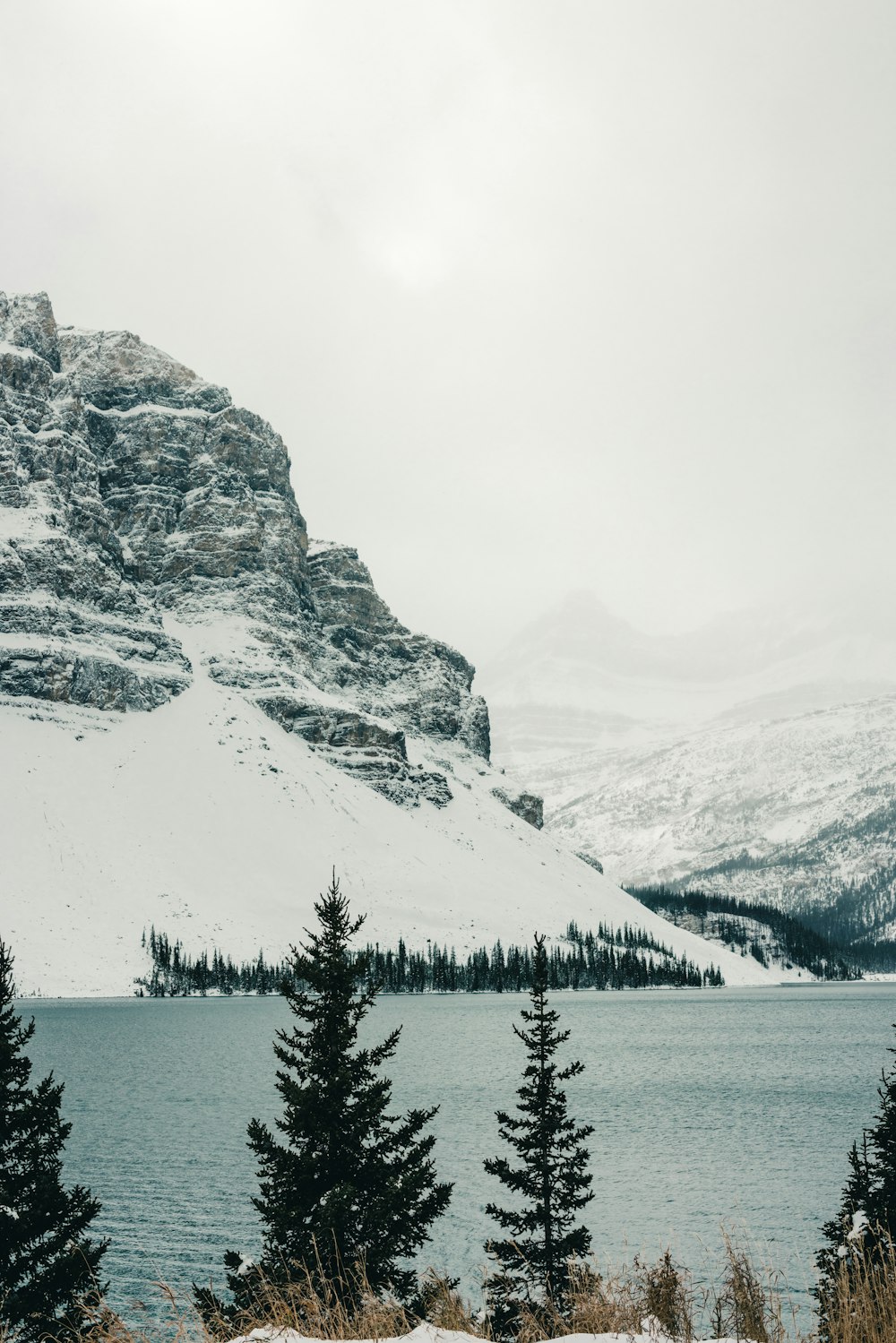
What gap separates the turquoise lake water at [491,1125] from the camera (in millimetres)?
39344

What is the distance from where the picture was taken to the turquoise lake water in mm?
39344

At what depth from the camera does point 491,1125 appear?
2406 inches

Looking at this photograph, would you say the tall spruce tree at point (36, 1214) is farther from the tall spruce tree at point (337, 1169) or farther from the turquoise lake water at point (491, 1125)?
the turquoise lake water at point (491, 1125)

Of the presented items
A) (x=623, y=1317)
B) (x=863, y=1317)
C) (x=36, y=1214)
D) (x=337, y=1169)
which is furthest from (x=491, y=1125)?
(x=863, y=1317)

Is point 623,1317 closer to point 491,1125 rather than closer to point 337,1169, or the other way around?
point 337,1169

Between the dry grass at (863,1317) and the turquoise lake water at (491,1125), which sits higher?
the dry grass at (863,1317)

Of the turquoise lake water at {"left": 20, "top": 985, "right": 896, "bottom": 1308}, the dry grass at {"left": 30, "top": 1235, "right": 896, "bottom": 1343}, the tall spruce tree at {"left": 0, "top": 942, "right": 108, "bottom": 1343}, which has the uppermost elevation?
the dry grass at {"left": 30, "top": 1235, "right": 896, "bottom": 1343}

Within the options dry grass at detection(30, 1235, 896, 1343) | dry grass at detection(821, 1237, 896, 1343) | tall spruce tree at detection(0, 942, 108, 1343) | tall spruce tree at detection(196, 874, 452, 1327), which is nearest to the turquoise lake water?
dry grass at detection(30, 1235, 896, 1343)

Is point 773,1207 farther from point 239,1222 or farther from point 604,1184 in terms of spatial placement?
point 239,1222

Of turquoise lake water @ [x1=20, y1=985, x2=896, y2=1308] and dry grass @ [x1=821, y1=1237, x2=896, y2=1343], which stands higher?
dry grass @ [x1=821, y1=1237, x2=896, y2=1343]

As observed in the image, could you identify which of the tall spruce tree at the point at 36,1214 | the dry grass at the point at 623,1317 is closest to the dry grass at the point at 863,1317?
the dry grass at the point at 623,1317

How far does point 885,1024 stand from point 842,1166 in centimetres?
10627

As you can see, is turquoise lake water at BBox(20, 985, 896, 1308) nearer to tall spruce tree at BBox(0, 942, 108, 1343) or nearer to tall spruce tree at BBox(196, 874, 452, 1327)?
tall spruce tree at BBox(196, 874, 452, 1327)

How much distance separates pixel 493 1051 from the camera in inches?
4075
